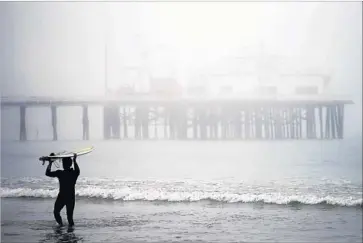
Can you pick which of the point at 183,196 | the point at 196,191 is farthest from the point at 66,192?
the point at 196,191

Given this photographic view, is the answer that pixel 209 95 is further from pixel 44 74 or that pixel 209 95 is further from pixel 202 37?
pixel 44 74

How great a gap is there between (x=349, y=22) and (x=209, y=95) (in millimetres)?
1576

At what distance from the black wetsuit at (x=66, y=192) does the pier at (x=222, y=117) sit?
2.65 ft

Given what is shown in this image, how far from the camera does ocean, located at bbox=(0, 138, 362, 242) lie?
14.9 feet

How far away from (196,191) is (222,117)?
77cm

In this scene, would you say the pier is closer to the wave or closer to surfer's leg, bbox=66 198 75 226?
the wave

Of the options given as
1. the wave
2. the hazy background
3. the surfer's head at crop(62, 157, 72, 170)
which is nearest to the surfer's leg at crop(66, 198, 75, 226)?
the surfer's head at crop(62, 157, 72, 170)

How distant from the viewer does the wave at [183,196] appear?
4.98 meters

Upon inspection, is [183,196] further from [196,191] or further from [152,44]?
[152,44]

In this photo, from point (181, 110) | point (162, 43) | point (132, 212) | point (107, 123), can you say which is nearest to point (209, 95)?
Answer: point (181, 110)

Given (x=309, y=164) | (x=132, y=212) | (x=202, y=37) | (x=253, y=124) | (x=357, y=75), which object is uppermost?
(x=202, y=37)

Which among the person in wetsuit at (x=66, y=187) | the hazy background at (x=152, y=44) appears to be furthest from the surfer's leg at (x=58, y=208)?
the hazy background at (x=152, y=44)

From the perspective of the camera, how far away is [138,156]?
5.17 meters

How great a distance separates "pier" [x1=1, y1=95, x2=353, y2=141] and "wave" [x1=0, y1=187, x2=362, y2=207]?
0.51 meters
